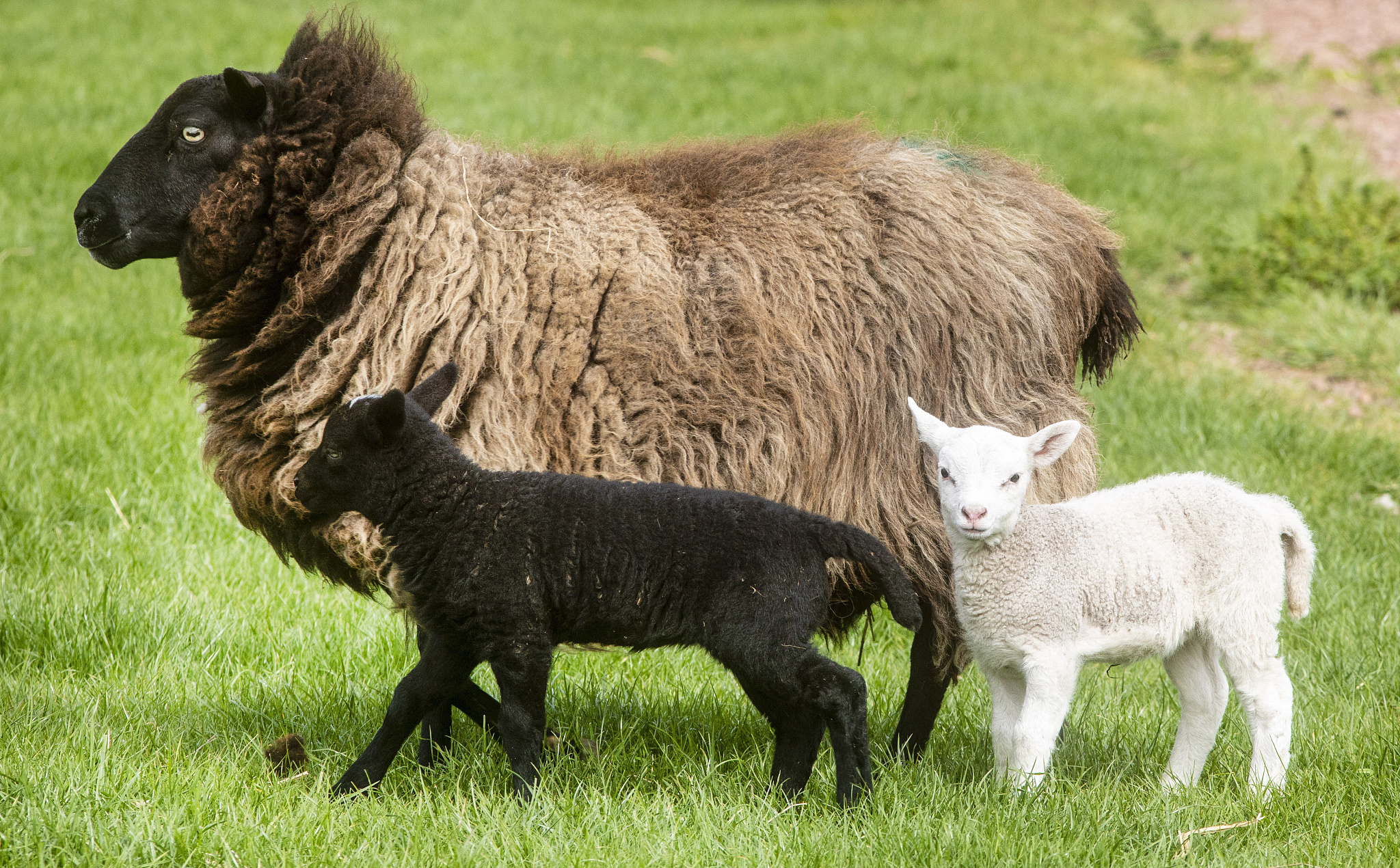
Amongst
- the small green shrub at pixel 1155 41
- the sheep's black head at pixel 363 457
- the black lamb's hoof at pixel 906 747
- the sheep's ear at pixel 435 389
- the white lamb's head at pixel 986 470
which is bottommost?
the black lamb's hoof at pixel 906 747

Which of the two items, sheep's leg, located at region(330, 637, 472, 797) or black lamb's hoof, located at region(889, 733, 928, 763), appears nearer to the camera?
sheep's leg, located at region(330, 637, 472, 797)

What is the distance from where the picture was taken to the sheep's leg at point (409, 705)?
3344 mm

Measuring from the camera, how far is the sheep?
3.19 metres

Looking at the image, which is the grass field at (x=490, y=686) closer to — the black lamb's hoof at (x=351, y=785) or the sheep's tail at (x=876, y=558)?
the black lamb's hoof at (x=351, y=785)

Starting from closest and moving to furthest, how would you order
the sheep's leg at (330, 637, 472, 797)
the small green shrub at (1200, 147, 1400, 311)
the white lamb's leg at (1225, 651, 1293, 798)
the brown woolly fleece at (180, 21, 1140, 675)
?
the sheep's leg at (330, 637, 472, 797) → the white lamb's leg at (1225, 651, 1293, 798) → the brown woolly fleece at (180, 21, 1140, 675) → the small green shrub at (1200, 147, 1400, 311)

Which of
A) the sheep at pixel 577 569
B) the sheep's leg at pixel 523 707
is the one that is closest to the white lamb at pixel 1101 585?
the sheep at pixel 577 569

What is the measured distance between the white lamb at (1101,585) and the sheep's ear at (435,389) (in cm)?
135

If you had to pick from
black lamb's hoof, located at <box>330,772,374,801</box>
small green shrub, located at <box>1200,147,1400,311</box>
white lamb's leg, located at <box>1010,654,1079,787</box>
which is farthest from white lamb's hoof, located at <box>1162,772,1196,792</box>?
small green shrub, located at <box>1200,147,1400,311</box>

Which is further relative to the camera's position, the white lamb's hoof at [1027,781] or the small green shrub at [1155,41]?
the small green shrub at [1155,41]

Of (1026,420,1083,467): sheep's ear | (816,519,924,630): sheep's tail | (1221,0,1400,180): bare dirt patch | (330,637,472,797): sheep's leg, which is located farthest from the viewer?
(1221,0,1400,180): bare dirt patch

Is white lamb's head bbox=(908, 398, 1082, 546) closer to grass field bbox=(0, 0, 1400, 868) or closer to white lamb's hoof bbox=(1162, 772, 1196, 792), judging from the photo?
grass field bbox=(0, 0, 1400, 868)

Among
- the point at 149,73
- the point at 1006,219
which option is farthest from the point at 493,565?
the point at 149,73

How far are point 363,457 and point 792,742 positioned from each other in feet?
4.66

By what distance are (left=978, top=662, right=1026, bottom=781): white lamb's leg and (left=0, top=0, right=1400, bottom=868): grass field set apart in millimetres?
133
